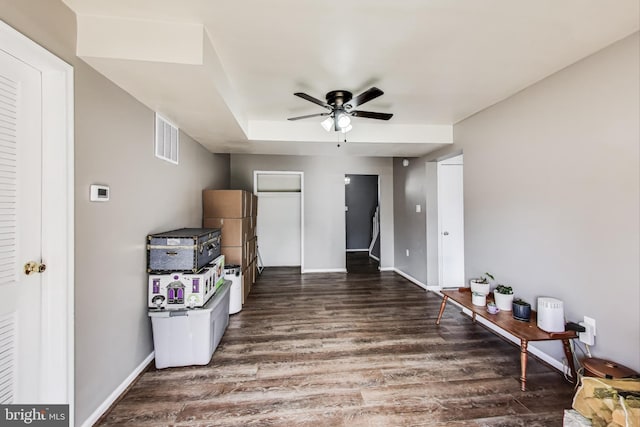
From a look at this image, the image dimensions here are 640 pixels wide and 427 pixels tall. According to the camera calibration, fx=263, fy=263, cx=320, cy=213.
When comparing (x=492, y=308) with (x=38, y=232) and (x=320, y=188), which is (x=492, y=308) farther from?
(x=320, y=188)

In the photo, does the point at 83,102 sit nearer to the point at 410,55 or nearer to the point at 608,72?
the point at 410,55

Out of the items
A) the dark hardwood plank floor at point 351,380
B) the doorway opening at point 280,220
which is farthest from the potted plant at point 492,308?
the doorway opening at point 280,220

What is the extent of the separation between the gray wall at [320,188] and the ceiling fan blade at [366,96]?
2929 mm

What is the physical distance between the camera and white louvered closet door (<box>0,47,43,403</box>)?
1228 millimetres

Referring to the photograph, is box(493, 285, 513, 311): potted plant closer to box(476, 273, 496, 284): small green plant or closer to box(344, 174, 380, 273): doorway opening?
box(476, 273, 496, 284): small green plant

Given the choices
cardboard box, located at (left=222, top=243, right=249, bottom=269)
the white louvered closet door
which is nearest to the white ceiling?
the white louvered closet door

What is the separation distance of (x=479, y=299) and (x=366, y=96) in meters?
2.19

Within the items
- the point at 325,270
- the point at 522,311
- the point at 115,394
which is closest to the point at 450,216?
the point at 522,311

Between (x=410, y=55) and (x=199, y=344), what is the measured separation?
9.25 feet

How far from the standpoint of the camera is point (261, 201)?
5.59 metres

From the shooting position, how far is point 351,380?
2.01 meters

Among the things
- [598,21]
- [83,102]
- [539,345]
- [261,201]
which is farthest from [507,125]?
[261,201]

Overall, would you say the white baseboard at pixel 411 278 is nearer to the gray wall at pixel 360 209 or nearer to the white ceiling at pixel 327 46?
the gray wall at pixel 360 209

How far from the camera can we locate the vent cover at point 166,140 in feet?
7.76
